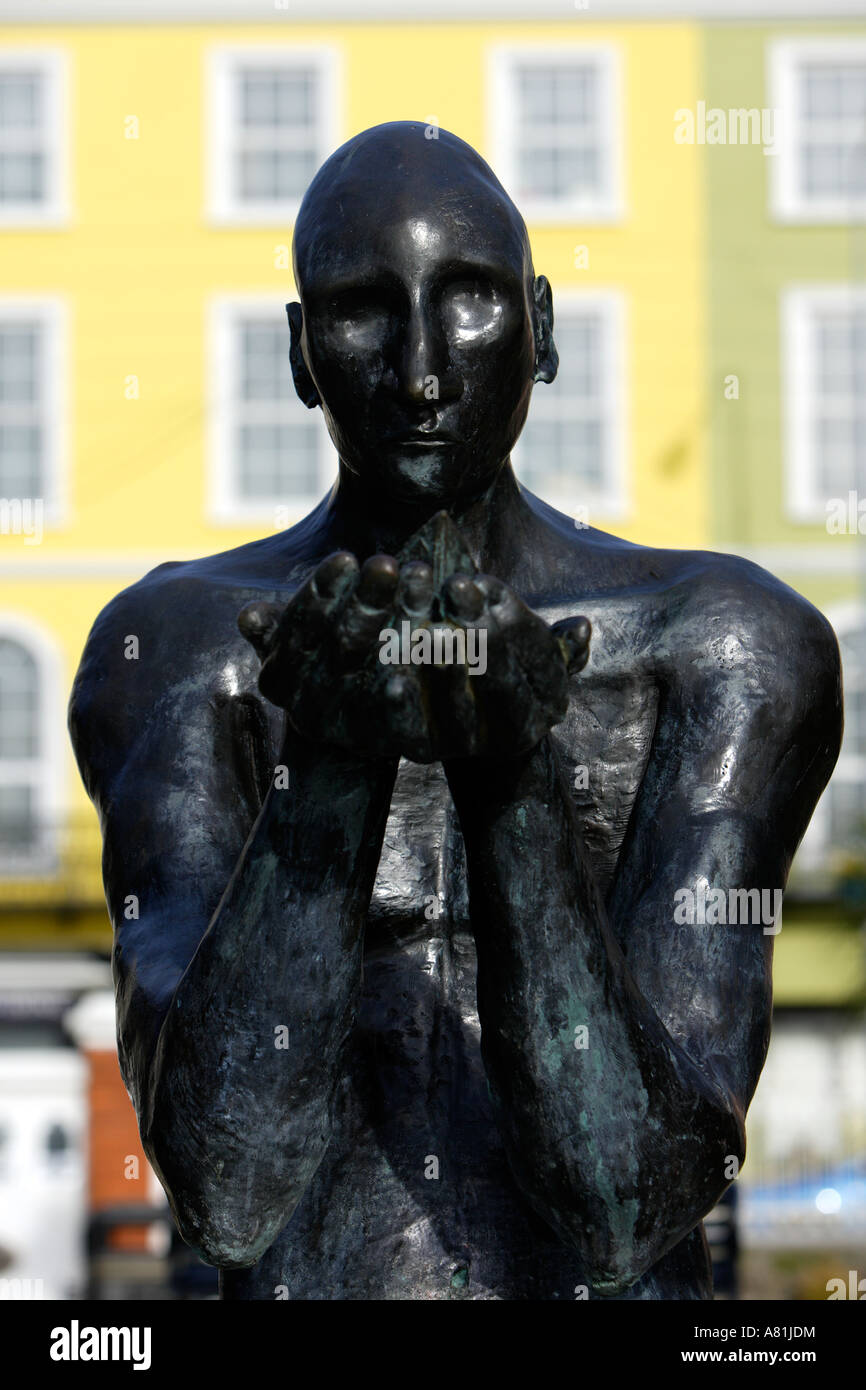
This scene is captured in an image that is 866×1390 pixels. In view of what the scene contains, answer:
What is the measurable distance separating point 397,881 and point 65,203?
2401cm

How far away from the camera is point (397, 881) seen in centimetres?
285

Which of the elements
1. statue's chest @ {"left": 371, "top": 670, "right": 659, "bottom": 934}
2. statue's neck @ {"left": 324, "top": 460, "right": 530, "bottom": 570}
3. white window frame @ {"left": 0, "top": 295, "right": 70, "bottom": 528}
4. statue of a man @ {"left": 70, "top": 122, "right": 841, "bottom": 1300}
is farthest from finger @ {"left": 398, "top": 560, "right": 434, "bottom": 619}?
white window frame @ {"left": 0, "top": 295, "right": 70, "bottom": 528}

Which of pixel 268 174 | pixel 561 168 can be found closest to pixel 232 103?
pixel 268 174

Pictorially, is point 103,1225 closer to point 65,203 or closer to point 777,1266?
point 777,1266

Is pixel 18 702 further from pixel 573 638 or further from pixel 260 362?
pixel 573 638

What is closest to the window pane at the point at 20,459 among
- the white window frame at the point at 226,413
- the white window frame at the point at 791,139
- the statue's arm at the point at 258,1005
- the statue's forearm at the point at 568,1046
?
the white window frame at the point at 226,413

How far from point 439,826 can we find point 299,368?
57cm

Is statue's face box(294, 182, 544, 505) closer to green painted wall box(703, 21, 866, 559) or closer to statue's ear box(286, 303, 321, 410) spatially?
statue's ear box(286, 303, 321, 410)

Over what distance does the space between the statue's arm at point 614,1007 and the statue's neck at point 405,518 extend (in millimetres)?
402

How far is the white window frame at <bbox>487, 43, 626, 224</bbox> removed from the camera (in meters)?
25.6

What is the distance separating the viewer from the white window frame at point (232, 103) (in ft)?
84.6

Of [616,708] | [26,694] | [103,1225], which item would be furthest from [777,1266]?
[616,708]

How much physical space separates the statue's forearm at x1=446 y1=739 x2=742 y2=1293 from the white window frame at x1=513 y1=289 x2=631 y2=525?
22878 mm

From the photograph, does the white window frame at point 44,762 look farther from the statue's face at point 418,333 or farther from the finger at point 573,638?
the finger at point 573,638
